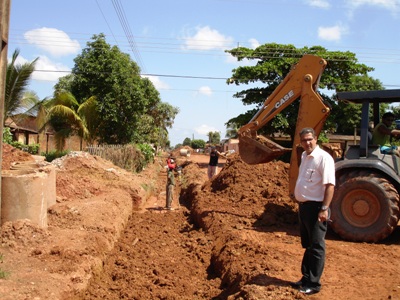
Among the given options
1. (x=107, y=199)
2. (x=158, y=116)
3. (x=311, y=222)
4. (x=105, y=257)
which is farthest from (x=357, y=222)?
(x=158, y=116)

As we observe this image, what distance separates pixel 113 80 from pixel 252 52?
9310 mm

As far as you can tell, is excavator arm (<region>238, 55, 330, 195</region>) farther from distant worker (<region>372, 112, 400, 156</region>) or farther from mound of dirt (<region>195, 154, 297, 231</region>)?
mound of dirt (<region>195, 154, 297, 231</region>)

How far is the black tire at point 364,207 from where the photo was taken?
7430 millimetres

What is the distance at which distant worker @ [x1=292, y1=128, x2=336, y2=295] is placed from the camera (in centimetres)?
485

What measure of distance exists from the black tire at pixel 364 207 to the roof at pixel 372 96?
1.32 m

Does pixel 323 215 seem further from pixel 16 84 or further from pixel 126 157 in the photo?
pixel 126 157

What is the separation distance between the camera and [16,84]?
710 inches

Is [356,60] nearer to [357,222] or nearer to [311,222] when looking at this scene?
[357,222]

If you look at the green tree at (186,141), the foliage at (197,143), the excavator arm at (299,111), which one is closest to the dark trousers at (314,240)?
the excavator arm at (299,111)

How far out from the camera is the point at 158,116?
49000mm

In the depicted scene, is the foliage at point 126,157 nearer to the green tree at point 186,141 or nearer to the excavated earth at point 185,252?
the excavated earth at point 185,252

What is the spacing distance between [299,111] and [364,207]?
2283 mm

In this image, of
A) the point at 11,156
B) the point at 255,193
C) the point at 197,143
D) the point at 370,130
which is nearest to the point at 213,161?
the point at 255,193

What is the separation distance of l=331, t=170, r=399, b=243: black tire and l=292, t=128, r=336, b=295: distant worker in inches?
117
